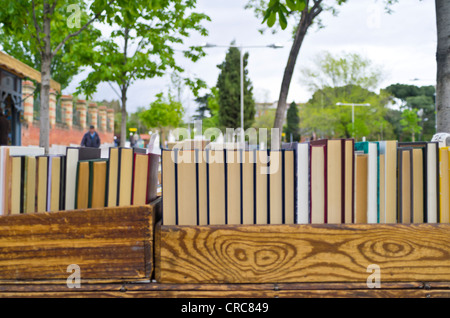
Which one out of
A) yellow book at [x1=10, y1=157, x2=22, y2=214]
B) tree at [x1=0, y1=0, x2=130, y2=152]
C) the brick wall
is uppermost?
tree at [x1=0, y1=0, x2=130, y2=152]

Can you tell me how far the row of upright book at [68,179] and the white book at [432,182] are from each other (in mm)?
1267

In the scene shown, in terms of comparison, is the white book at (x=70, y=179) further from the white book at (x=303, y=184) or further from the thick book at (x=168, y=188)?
the white book at (x=303, y=184)

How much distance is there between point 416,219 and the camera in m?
1.78

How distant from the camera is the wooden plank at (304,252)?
166 centimetres

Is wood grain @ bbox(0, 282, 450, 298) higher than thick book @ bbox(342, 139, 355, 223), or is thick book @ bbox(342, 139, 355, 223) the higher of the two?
thick book @ bbox(342, 139, 355, 223)

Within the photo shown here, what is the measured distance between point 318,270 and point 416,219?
524mm

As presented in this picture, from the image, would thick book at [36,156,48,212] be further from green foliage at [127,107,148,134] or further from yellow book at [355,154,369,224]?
green foliage at [127,107,148,134]

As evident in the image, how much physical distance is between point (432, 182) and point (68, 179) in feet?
5.47

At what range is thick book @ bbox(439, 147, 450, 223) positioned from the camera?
Result: 1.76 metres

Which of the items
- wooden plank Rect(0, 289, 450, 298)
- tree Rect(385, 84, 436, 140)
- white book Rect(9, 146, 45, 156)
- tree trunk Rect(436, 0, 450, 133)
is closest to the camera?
wooden plank Rect(0, 289, 450, 298)

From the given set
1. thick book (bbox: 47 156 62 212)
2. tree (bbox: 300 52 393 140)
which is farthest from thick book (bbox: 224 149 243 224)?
tree (bbox: 300 52 393 140)

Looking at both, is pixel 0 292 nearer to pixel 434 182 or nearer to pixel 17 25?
pixel 434 182

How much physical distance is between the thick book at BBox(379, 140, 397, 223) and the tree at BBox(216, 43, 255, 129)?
169 ft
